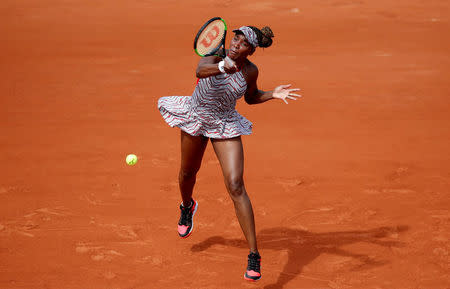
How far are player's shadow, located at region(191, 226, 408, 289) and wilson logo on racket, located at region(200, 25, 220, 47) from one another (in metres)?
2.08

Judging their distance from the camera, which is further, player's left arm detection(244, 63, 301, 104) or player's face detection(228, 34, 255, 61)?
player's left arm detection(244, 63, 301, 104)

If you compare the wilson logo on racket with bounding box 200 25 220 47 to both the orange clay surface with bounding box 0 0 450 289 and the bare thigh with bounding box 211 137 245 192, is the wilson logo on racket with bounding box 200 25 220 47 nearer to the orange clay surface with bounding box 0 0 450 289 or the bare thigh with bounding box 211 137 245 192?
the bare thigh with bounding box 211 137 245 192

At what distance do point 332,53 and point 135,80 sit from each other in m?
4.57

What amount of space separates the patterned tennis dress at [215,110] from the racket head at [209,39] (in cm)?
22

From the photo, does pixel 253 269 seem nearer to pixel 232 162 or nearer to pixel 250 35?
pixel 232 162

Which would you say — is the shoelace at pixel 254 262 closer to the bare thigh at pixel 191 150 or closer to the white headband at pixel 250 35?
the bare thigh at pixel 191 150

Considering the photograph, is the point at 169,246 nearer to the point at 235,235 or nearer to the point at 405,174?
the point at 235,235

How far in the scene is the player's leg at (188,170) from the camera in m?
4.87

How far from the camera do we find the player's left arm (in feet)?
14.6

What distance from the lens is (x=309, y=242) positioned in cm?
556

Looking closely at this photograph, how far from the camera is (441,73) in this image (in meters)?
11.2

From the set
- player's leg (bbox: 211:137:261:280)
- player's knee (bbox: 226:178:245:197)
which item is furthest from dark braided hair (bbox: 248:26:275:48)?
player's knee (bbox: 226:178:245:197)

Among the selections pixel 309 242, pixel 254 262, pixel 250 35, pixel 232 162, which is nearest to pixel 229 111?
pixel 232 162

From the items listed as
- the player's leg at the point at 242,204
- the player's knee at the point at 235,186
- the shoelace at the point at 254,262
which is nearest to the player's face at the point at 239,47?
the player's leg at the point at 242,204
